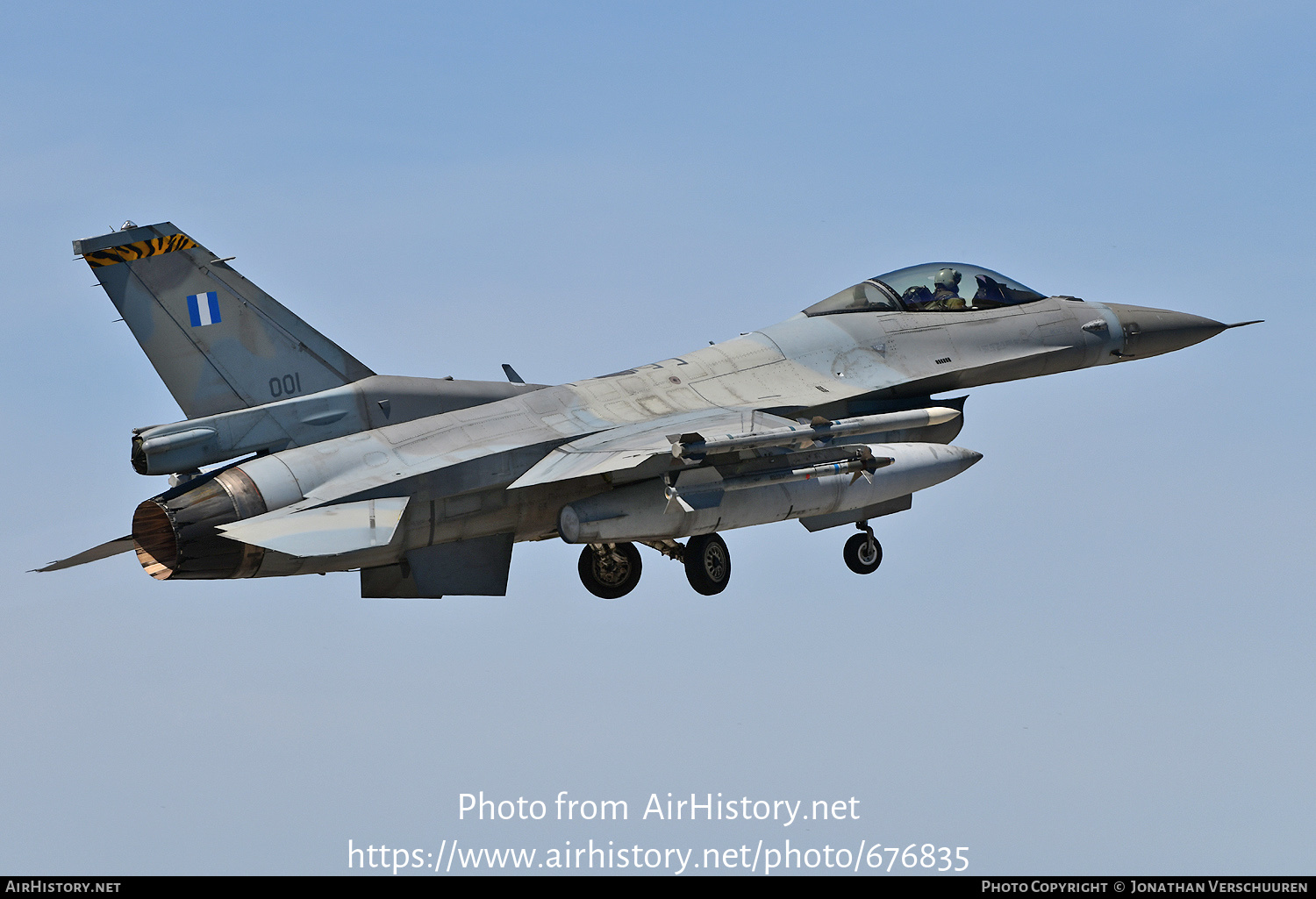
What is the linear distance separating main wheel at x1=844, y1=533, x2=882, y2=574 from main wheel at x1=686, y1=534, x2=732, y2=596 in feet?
5.44

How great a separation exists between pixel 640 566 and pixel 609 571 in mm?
357

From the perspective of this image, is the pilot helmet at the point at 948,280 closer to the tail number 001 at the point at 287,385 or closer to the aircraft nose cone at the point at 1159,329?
the aircraft nose cone at the point at 1159,329

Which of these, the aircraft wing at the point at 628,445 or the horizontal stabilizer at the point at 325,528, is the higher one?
the aircraft wing at the point at 628,445

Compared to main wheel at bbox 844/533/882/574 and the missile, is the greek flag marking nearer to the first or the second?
the missile

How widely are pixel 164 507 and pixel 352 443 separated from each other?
5.85 feet

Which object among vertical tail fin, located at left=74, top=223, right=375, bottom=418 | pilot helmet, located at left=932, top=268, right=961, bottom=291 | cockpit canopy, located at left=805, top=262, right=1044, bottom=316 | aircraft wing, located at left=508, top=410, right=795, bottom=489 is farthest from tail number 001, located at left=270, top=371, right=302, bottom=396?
pilot helmet, located at left=932, top=268, right=961, bottom=291

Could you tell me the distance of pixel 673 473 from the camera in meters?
15.9

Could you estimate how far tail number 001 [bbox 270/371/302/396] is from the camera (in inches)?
619

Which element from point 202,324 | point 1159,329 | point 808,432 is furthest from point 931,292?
point 202,324

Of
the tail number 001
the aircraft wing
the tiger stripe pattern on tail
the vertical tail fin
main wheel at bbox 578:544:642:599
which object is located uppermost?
the tiger stripe pattern on tail

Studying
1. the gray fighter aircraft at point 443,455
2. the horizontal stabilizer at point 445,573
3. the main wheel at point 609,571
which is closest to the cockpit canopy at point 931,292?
the gray fighter aircraft at point 443,455

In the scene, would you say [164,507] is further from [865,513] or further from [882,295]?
[882,295]

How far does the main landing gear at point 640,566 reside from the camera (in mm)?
17016

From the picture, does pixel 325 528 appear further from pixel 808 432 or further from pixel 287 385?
pixel 808 432
